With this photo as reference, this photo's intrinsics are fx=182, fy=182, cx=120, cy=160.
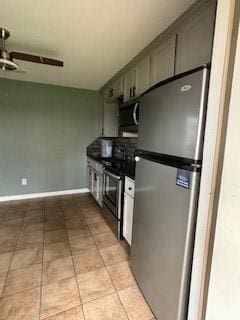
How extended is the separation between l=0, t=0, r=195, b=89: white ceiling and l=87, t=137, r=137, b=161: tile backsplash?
1.22 m

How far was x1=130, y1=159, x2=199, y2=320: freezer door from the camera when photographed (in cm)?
102

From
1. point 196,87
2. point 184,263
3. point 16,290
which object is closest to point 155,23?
point 196,87

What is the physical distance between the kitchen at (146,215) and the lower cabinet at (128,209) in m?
A: 0.01

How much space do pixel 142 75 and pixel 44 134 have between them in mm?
2503

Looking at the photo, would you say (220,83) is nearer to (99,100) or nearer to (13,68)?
(13,68)

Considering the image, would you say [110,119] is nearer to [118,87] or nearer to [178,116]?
[118,87]

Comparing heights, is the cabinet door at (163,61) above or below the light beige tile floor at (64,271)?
above

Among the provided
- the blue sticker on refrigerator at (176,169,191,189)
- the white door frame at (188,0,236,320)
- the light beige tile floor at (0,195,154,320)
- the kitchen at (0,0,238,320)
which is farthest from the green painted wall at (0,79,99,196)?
the white door frame at (188,0,236,320)

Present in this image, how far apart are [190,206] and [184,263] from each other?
342 mm

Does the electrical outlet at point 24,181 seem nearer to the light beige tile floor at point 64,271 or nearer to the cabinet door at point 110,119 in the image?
the light beige tile floor at point 64,271

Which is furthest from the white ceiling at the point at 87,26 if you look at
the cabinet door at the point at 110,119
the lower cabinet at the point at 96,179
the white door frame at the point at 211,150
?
the lower cabinet at the point at 96,179

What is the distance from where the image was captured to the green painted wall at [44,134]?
3.52m

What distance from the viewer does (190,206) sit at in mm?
983

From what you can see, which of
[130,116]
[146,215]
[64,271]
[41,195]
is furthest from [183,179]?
[41,195]
